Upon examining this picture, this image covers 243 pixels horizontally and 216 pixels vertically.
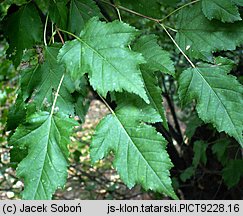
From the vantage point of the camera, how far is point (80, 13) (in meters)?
1.02

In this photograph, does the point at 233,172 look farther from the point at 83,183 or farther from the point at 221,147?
the point at 83,183

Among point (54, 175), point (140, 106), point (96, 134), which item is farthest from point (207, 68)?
point (54, 175)

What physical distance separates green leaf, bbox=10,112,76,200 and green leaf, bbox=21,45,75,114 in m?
0.09

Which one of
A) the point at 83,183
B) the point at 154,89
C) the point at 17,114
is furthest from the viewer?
the point at 83,183

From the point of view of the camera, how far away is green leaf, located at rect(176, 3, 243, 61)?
2.89ft

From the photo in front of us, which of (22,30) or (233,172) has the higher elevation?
(22,30)

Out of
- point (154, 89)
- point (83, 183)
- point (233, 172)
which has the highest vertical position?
point (154, 89)

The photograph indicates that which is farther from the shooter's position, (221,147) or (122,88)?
(221,147)

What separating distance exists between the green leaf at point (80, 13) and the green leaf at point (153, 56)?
0.69 feet

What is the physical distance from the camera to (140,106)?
2.67 feet

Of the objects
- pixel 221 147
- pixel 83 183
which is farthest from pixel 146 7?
pixel 83 183

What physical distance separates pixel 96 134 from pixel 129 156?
9 cm

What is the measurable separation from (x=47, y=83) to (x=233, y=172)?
1.01 m

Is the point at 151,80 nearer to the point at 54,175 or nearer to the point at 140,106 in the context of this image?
the point at 140,106
